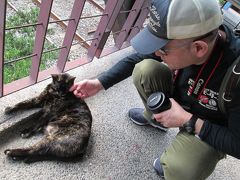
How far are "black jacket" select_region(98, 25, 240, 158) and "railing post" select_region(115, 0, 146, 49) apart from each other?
1504 millimetres

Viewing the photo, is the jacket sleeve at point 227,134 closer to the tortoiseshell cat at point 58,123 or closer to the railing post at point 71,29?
the tortoiseshell cat at point 58,123

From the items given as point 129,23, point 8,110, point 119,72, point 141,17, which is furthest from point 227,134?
point 141,17

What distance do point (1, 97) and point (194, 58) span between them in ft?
4.73

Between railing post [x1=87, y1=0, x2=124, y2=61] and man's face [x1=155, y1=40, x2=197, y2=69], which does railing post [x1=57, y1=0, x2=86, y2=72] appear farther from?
man's face [x1=155, y1=40, x2=197, y2=69]

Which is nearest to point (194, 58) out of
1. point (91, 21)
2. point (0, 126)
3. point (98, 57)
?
point (0, 126)

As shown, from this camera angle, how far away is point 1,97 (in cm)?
255

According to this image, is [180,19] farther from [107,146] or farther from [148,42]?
[107,146]

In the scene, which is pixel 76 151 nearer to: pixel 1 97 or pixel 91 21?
pixel 1 97

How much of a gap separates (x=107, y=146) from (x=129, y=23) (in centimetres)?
140

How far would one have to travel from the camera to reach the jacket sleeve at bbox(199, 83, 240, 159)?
5.79 feet

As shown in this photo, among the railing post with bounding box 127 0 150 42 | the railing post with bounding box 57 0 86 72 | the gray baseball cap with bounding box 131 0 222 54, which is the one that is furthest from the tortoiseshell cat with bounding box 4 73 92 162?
the railing post with bounding box 127 0 150 42

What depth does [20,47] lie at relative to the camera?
3.66 m

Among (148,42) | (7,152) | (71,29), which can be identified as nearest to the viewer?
(148,42)

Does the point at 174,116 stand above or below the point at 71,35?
above
